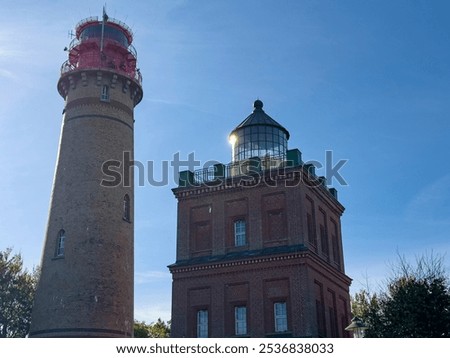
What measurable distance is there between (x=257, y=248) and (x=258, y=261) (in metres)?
0.85

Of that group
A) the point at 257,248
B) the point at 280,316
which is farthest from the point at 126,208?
the point at 280,316

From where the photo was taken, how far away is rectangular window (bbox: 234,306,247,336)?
29344 millimetres

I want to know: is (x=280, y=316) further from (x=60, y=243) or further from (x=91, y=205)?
(x=60, y=243)

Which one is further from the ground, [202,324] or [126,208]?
[126,208]

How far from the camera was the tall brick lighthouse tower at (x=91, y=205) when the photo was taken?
30531 mm

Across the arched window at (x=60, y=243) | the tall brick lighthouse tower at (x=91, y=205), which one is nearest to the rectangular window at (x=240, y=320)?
the tall brick lighthouse tower at (x=91, y=205)

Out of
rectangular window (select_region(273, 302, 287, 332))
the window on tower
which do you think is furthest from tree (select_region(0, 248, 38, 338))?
rectangular window (select_region(273, 302, 287, 332))

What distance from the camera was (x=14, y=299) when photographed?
42688mm

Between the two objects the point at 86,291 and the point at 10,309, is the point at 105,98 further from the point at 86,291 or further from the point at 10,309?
the point at 10,309

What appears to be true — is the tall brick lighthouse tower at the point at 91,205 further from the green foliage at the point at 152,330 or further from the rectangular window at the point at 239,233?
the green foliage at the point at 152,330

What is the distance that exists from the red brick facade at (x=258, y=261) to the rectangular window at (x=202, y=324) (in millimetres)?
213

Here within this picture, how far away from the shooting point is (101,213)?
32312 mm

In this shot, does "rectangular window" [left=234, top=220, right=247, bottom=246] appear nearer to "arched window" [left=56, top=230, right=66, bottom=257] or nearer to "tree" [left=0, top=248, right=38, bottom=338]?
"arched window" [left=56, top=230, right=66, bottom=257]
